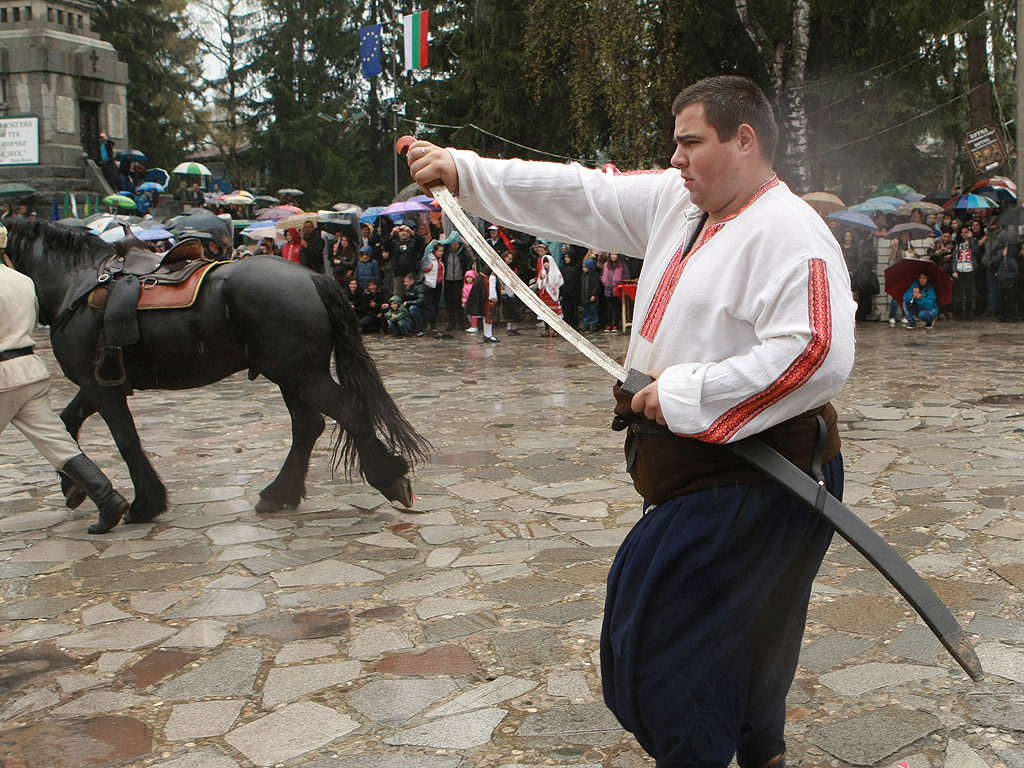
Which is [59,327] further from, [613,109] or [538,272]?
[613,109]

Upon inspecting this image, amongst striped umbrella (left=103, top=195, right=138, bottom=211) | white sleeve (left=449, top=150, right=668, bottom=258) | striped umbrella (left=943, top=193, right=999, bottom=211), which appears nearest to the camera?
white sleeve (left=449, top=150, right=668, bottom=258)

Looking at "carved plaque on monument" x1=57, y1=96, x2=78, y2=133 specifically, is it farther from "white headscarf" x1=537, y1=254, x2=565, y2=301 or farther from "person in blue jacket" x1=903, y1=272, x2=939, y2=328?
"person in blue jacket" x1=903, y1=272, x2=939, y2=328

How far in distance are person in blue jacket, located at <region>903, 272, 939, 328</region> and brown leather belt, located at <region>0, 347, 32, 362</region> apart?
13955 mm

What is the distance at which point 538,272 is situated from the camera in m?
17.2

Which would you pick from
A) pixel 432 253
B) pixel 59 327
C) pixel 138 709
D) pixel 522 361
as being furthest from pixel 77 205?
pixel 138 709

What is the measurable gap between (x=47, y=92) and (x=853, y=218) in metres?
22.2

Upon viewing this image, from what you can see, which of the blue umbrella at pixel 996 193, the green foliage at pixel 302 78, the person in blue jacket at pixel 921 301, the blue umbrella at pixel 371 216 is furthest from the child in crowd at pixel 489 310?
the green foliage at pixel 302 78

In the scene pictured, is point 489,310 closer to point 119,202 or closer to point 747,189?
point 119,202

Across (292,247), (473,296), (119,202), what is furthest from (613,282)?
(119,202)

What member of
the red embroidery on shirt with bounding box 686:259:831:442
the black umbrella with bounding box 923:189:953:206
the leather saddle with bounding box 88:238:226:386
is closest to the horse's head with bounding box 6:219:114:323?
the leather saddle with bounding box 88:238:226:386

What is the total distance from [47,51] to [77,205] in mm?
4712

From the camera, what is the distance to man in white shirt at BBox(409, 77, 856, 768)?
2.38 meters

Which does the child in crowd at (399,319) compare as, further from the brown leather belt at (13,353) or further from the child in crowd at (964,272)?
the brown leather belt at (13,353)

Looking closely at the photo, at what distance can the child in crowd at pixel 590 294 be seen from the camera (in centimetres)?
1691
